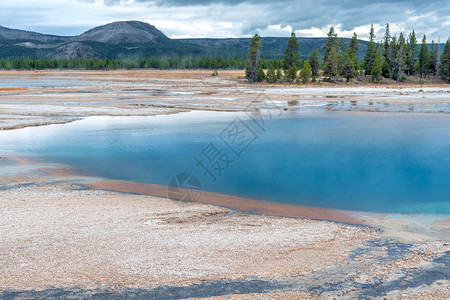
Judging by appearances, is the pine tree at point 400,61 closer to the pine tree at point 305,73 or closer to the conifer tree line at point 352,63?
the conifer tree line at point 352,63

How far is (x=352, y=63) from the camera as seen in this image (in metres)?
81.2

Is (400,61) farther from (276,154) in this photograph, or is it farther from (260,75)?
(276,154)

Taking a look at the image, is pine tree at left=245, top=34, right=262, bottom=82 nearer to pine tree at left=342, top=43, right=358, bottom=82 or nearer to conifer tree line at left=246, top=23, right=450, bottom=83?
conifer tree line at left=246, top=23, right=450, bottom=83

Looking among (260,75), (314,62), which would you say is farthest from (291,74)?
(314,62)

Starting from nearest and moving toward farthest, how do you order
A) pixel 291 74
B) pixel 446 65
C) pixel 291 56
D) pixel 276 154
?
pixel 276 154, pixel 291 74, pixel 291 56, pixel 446 65

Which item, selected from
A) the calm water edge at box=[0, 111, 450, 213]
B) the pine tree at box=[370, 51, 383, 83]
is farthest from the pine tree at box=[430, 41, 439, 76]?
the calm water edge at box=[0, 111, 450, 213]

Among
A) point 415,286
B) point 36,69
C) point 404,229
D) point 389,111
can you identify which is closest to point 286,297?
point 415,286

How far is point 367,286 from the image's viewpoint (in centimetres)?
784

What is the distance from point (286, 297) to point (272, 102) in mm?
40482

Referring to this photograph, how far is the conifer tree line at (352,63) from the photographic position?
80.6m

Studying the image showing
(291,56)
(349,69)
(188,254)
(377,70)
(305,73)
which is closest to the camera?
(188,254)

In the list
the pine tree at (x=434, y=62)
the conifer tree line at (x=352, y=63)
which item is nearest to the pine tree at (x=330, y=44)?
the conifer tree line at (x=352, y=63)

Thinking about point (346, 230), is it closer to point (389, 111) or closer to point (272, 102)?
point (389, 111)

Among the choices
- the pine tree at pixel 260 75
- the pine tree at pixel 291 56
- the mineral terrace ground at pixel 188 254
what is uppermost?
the pine tree at pixel 291 56
